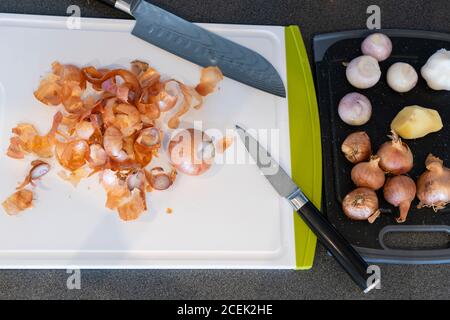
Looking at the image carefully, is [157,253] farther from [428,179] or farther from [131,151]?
[428,179]

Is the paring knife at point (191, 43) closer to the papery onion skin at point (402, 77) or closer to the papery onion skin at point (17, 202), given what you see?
the papery onion skin at point (402, 77)

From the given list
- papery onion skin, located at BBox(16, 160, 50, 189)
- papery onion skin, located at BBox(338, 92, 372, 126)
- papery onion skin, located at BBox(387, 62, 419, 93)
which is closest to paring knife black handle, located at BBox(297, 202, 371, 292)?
papery onion skin, located at BBox(338, 92, 372, 126)

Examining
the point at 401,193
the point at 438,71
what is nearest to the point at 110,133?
the point at 401,193

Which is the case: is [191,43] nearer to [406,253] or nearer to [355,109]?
[355,109]

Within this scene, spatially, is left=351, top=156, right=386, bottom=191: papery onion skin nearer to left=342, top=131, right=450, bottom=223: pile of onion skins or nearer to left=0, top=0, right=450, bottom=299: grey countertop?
left=342, top=131, right=450, bottom=223: pile of onion skins

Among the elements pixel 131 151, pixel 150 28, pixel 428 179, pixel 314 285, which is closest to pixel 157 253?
pixel 131 151

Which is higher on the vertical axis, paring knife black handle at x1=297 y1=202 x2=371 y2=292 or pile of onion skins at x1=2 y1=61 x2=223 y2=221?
pile of onion skins at x1=2 y1=61 x2=223 y2=221

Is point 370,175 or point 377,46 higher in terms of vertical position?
point 377,46
